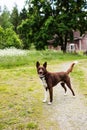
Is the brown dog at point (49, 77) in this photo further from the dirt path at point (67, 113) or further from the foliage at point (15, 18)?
the foliage at point (15, 18)

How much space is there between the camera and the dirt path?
27.7 feet

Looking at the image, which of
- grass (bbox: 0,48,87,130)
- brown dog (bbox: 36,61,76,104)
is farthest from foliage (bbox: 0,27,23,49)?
brown dog (bbox: 36,61,76,104)

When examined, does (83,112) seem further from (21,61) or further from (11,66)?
(21,61)

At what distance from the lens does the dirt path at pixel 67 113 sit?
8441mm

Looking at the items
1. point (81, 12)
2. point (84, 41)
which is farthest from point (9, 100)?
Result: point (84, 41)

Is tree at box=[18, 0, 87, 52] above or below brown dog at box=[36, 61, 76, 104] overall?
below

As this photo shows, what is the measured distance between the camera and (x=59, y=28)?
43.4 meters

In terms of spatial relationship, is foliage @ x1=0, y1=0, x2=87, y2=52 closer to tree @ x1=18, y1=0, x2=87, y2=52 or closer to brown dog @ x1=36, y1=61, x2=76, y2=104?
tree @ x1=18, y1=0, x2=87, y2=52

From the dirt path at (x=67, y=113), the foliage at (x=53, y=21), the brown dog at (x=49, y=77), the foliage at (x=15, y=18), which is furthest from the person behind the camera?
the foliage at (x=15, y=18)

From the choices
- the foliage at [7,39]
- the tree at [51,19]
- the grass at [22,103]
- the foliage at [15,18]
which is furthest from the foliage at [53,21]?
the foliage at [15,18]

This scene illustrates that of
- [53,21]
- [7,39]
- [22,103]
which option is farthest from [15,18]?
[22,103]

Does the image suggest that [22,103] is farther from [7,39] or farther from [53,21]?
[7,39]

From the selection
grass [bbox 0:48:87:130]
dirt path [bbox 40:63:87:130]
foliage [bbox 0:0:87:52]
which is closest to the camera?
dirt path [bbox 40:63:87:130]

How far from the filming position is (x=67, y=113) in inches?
379
